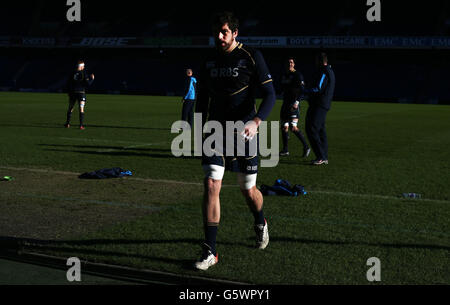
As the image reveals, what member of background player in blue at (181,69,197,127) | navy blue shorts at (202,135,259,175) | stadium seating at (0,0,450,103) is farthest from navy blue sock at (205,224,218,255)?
stadium seating at (0,0,450,103)

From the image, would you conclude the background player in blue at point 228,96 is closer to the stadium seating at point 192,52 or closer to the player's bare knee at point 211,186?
the player's bare knee at point 211,186

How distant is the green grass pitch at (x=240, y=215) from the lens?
15.2 feet

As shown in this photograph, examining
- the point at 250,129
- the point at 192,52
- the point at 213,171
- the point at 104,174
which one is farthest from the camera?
the point at 192,52

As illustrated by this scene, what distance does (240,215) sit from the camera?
249 inches

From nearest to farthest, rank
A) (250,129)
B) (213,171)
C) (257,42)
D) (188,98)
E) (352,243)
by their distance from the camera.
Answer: (250,129), (213,171), (352,243), (188,98), (257,42)

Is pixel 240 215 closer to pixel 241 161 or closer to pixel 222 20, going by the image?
pixel 241 161

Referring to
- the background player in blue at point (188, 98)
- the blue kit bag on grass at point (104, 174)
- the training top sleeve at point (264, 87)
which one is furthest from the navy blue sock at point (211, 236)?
the background player in blue at point (188, 98)

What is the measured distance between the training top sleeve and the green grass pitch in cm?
132

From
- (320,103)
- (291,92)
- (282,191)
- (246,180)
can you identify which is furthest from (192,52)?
(246,180)

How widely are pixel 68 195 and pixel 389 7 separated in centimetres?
4770

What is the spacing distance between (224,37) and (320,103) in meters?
5.92

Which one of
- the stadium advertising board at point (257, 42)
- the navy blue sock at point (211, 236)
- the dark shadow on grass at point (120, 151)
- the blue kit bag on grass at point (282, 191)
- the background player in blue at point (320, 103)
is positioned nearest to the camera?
the navy blue sock at point (211, 236)

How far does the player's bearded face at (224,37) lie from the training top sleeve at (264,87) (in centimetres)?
28

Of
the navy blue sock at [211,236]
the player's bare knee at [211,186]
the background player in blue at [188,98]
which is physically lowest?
the navy blue sock at [211,236]
